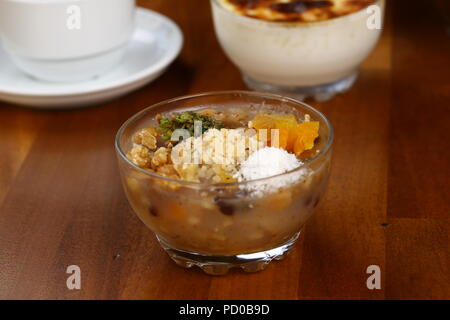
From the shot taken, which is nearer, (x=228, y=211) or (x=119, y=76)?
(x=228, y=211)

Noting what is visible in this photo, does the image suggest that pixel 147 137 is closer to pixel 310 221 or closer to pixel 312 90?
pixel 310 221

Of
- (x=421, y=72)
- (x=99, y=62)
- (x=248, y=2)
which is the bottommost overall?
(x=421, y=72)

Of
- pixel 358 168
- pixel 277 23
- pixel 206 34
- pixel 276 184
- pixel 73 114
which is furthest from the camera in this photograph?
pixel 206 34

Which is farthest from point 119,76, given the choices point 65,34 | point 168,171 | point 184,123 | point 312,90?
point 168,171

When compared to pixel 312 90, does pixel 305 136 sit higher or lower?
higher

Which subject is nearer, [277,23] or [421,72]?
[277,23]

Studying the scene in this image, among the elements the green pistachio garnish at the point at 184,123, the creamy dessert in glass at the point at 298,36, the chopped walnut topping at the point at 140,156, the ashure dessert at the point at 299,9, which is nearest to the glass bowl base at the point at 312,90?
the creamy dessert in glass at the point at 298,36
